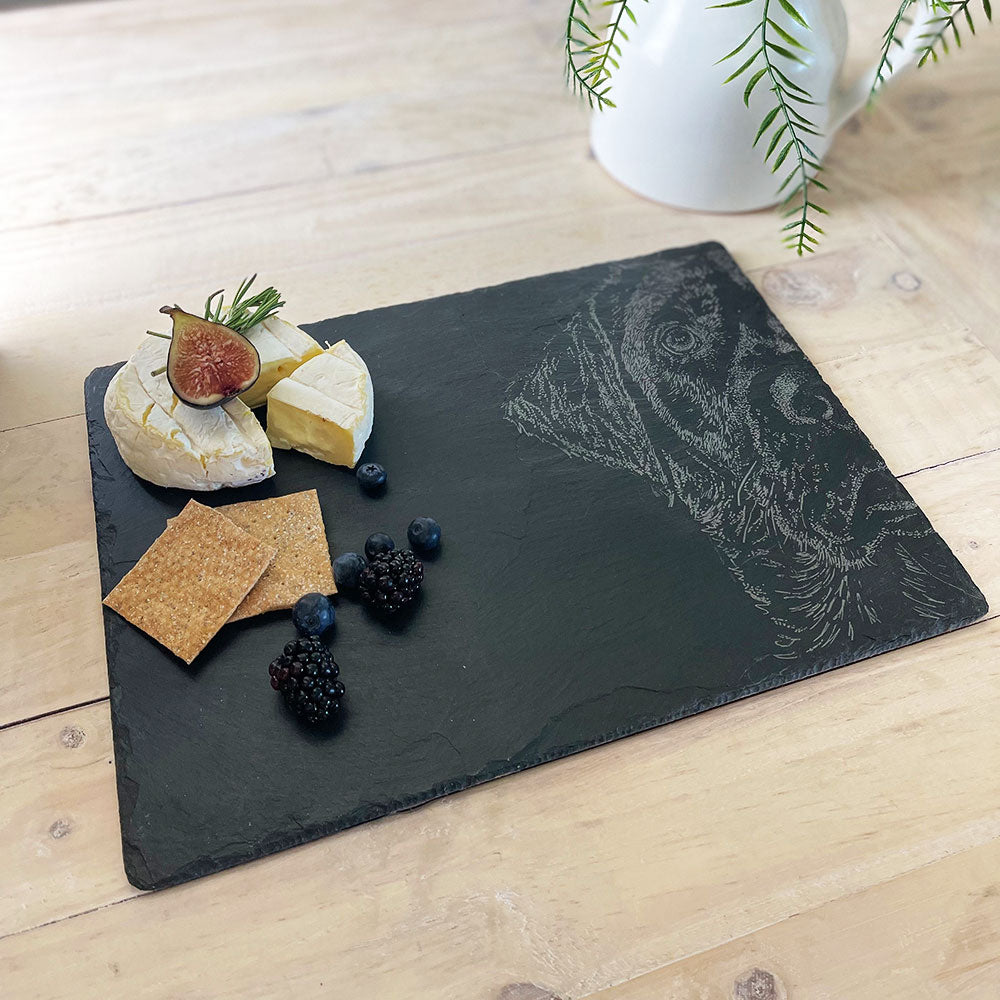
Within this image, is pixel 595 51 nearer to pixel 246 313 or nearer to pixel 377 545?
pixel 246 313

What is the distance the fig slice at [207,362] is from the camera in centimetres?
146

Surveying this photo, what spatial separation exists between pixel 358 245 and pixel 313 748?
1079 mm

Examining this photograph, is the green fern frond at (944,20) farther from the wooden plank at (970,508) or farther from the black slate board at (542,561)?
the wooden plank at (970,508)

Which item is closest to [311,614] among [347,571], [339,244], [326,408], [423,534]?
[347,571]

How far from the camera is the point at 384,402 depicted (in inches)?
66.6

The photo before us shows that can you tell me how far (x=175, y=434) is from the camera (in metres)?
1.46

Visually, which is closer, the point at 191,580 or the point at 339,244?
the point at 191,580

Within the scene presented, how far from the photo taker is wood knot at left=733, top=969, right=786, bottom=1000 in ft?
3.90

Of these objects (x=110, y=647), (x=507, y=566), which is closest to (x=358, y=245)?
(x=507, y=566)

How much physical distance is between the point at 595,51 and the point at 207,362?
1.09 metres

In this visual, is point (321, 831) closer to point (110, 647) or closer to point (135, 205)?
point (110, 647)

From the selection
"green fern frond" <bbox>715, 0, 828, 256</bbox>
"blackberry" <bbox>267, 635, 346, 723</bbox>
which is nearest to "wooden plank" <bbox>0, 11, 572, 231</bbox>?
"green fern frond" <bbox>715, 0, 828, 256</bbox>

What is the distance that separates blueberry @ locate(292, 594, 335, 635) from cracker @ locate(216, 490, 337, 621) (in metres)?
0.03

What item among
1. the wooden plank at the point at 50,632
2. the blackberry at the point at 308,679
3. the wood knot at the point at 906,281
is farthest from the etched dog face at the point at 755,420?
the wooden plank at the point at 50,632
